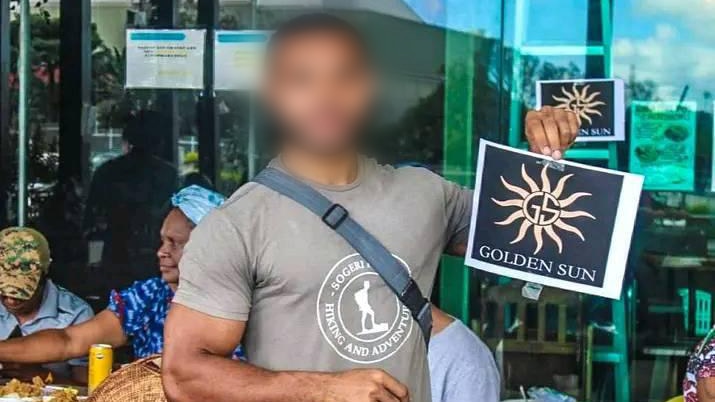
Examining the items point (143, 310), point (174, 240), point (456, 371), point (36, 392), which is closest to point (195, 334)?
point (456, 371)

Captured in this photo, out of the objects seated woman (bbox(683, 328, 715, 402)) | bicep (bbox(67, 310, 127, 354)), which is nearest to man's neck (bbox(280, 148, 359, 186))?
seated woman (bbox(683, 328, 715, 402))

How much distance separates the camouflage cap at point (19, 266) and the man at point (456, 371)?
1.74 metres

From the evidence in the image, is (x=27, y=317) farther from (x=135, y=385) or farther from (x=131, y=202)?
(x=135, y=385)

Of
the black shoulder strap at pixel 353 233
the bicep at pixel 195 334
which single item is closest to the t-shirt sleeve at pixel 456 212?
the black shoulder strap at pixel 353 233

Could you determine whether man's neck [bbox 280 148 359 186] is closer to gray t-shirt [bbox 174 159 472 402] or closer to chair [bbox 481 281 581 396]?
gray t-shirt [bbox 174 159 472 402]

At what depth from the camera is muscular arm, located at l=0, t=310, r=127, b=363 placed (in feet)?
13.1

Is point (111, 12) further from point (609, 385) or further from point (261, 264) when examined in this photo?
point (261, 264)

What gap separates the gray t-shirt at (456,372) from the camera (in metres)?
3.15

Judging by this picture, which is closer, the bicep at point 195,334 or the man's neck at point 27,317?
the bicep at point 195,334

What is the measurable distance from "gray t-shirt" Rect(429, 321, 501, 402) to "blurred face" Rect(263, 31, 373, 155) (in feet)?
3.64

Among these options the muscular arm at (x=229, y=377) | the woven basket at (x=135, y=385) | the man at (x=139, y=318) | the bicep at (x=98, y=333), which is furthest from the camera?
the bicep at (x=98, y=333)

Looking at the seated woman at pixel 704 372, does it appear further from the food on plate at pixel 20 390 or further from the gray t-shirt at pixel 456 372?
the food on plate at pixel 20 390

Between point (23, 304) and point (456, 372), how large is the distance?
187 centimetres

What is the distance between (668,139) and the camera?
5.35m
